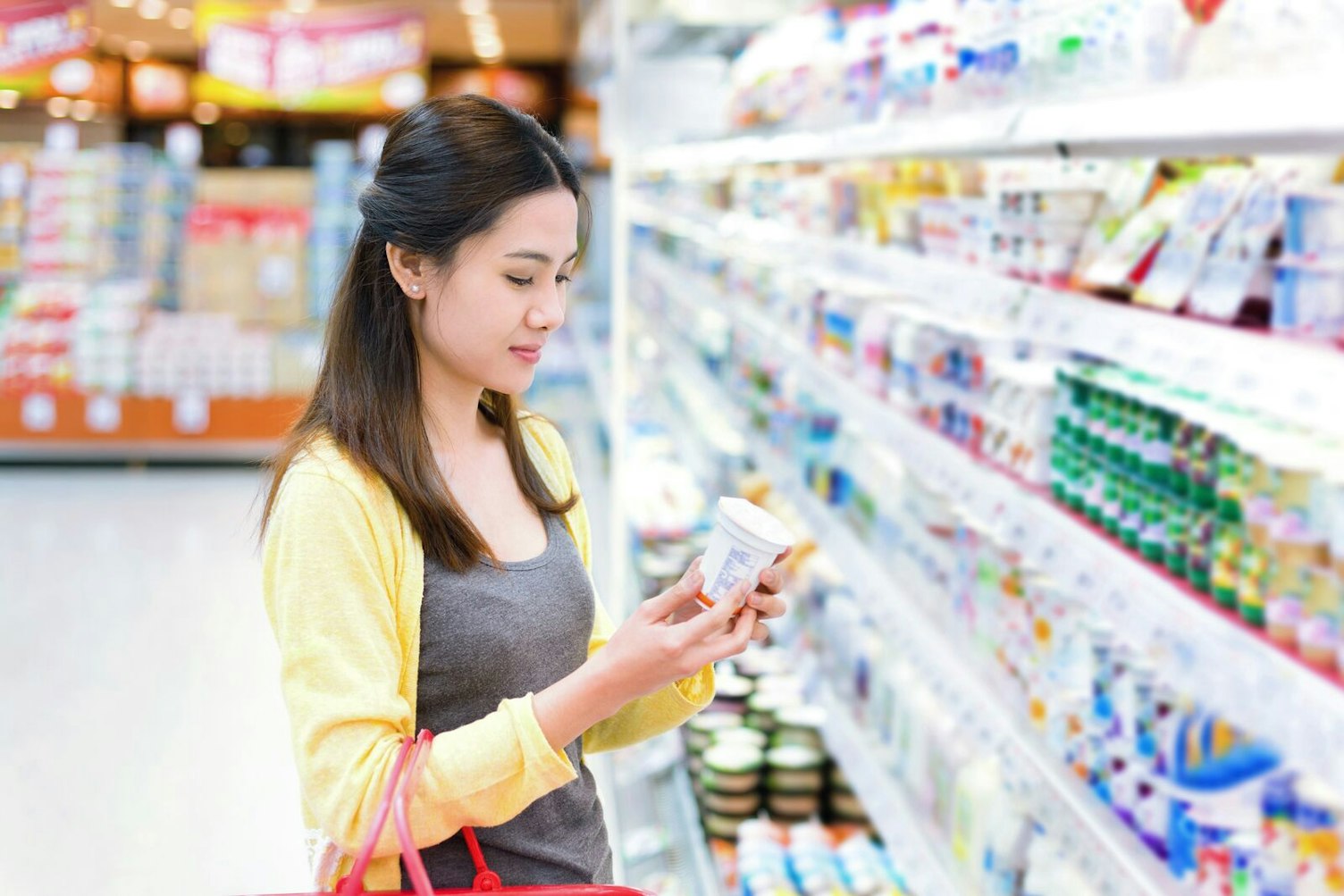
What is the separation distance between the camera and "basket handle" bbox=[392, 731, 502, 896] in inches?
41.3

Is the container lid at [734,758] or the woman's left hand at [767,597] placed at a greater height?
the woman's left hand at [767,597]

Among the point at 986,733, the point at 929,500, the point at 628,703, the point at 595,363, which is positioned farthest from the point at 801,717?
the point at 595,363

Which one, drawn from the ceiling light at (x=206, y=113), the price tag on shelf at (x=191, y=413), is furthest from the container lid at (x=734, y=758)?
the ceiling light at (x=206, y=113)

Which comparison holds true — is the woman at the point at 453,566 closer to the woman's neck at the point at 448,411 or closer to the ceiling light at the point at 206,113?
the woman's neck at the point at 448,411

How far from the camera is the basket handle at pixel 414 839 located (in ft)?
3.44

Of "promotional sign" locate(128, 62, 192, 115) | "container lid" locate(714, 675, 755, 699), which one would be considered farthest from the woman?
"promotional sign" locate(128, 62, 192, 115)

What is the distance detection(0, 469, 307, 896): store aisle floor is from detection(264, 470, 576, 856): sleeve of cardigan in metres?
2.32

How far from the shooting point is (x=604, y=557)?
614cm

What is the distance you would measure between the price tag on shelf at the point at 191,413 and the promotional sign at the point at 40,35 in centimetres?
270

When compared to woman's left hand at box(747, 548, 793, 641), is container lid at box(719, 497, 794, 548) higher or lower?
higher

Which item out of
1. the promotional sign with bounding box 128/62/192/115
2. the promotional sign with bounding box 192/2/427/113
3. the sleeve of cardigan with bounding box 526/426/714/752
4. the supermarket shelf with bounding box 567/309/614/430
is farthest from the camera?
the promotional sign with bounding box 128/62/192/115

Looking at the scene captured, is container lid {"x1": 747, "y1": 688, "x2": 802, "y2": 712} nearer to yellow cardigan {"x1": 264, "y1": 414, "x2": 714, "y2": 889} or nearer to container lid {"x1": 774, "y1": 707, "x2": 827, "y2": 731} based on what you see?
container lid {"x1": 774, "y1": 707, "x2": 827, "y2": 731}

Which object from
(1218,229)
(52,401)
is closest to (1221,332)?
(1218,229)

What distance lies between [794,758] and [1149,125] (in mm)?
2029
